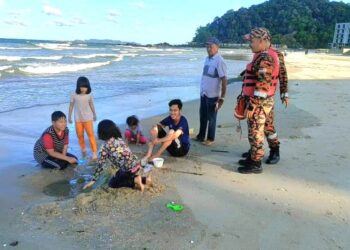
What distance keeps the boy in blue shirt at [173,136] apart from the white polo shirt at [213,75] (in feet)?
2.68

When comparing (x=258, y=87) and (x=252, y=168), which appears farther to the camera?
(x=252, y=168)

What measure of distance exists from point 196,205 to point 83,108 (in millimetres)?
2699

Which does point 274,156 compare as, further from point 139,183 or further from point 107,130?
point 107,130

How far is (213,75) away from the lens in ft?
21.8

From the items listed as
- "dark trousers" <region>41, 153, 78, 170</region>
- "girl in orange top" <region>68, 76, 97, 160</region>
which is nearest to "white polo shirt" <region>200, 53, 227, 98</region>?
"girl in orange top" <region>68, 76, 97, 160</region>

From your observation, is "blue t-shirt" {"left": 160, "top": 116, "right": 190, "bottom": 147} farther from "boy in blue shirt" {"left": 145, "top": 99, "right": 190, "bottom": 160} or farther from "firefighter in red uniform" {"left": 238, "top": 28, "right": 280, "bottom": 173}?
"firefighter in red uniform" {"left": 238, "top": 28, "right": 280, "bottom": 173}

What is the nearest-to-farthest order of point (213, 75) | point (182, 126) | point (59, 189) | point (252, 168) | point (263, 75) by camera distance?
point (59, 189) < point (263, 75) < point (252, 168) < point (182, 126) < point (213, 75)

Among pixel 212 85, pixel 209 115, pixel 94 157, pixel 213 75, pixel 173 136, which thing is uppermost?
pixel 213 75

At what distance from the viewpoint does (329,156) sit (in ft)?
19.9

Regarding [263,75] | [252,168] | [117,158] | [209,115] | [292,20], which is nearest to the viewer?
[117,158]

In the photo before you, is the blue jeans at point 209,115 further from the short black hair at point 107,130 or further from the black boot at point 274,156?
the short black hair at point 107,130

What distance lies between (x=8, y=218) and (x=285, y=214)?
2.68m

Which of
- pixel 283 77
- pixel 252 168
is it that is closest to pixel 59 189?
pixel 252 168

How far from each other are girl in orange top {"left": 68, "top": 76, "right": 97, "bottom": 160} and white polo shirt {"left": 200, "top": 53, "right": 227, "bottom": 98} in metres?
1.85
